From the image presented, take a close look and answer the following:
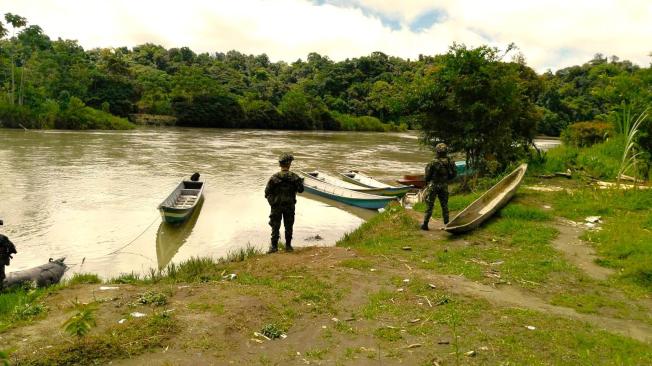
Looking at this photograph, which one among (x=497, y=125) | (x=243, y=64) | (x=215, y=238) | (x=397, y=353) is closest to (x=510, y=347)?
(x=397, y=353)

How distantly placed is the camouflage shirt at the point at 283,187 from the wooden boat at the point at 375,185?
1050 cm

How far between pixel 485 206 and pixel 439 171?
2.74 m

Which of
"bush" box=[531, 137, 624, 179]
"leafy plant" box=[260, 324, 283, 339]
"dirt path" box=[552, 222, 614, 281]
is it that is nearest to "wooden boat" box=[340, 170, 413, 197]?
"bush" box=[531, 137, 624, 179]

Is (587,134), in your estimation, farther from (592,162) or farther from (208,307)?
(208,307)

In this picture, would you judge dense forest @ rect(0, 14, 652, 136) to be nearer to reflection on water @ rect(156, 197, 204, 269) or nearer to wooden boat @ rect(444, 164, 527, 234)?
wooden boat @ rect(444, 164, 527, 234)

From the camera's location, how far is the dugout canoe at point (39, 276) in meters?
8.51

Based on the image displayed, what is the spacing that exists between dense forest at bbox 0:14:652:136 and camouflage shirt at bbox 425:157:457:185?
20.8 ft

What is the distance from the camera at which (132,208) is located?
17.3 metres

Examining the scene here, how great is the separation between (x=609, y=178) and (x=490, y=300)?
12.1 m

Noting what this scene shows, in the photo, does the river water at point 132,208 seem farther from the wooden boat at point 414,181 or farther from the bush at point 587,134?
the bush at point 587,134

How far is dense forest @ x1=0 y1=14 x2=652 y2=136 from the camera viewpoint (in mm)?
17516

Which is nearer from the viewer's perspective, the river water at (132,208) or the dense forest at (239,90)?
the river water at (132,208)

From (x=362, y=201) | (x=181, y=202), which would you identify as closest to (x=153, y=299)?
(x=181, y=202)

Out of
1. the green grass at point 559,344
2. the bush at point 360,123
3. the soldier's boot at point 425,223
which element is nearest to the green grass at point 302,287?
the green grass at point 559,344
